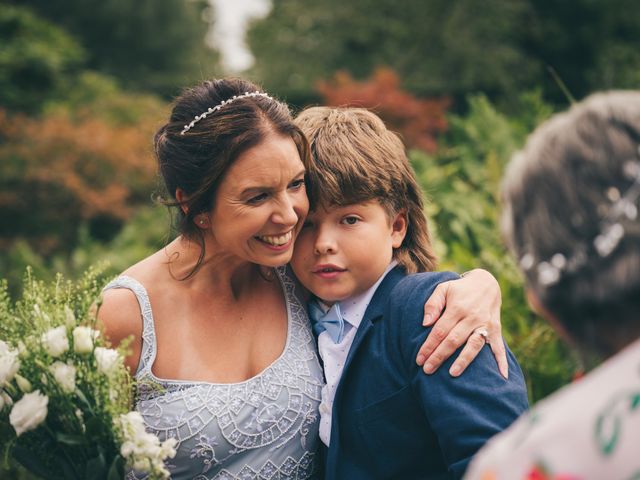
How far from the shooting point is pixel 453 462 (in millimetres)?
2260

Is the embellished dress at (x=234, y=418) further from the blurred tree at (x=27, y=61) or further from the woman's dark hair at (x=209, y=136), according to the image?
the blurred tree at (x=27, y=61)

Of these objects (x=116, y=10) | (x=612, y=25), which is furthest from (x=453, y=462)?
(x=116, y=10)

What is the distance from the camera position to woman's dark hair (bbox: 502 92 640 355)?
4.52 feet

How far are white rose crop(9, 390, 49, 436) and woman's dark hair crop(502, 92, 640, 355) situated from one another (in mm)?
1532

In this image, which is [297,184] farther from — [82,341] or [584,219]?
[584,219]

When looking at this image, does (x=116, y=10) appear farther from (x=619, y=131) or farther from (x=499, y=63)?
(x=619, y=131)

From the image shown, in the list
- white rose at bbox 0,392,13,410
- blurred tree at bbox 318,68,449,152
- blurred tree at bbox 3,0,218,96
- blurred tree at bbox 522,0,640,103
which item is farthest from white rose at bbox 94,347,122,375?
blurred tree at bbox 3,0,218,96

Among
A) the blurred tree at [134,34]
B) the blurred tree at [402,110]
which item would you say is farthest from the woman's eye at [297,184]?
the blurred tree at [134,34]

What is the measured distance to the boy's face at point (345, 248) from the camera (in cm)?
277

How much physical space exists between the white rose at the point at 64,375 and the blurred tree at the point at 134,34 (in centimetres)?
2527

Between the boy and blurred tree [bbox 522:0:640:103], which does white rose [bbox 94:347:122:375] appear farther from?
blurred tree [bbox 522:0:640:103]

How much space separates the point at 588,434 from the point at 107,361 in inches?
59.1

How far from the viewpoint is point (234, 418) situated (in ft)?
8.92

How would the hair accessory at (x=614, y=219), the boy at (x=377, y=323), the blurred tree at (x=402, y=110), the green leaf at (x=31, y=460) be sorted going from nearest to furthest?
the hair accessory at (x=614, y=219)
the boy at (x=377, y=323)
the green leaf at (x=31, y=460)
the blurred tree at (x=402, y=110)
